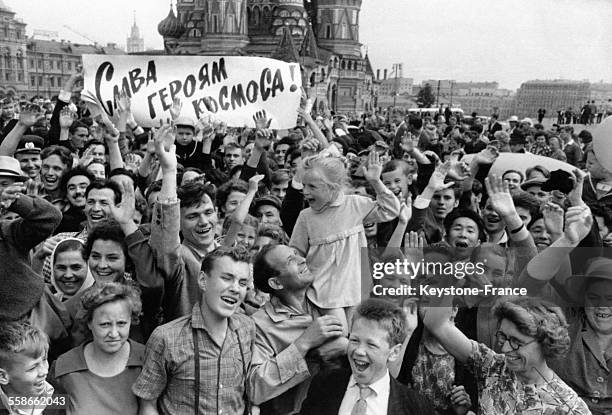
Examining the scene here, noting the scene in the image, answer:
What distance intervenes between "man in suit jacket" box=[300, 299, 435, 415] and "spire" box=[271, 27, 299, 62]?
186 feet

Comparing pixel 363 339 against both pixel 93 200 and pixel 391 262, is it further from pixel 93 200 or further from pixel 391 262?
pixel 93 200

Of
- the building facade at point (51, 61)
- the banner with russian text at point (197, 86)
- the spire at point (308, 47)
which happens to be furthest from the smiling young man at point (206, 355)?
the building facade at point (51, 61)

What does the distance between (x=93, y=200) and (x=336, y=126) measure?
948cm

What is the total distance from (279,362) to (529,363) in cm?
113

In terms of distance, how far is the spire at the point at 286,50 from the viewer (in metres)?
59.4

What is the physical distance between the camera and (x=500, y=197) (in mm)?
3684

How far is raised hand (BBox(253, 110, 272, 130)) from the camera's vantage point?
7094 mm

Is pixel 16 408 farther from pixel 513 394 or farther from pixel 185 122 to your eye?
pixel 185 122

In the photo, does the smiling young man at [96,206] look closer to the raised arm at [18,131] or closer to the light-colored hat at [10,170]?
the light-colored hat at [10,170]

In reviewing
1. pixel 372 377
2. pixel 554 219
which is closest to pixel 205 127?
pixel 554 219

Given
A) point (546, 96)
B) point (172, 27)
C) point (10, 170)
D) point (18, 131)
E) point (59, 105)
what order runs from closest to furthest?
point (10, 170)
point (18, 131)
point (59, 105)
point (546, 96)
point (172, 27)

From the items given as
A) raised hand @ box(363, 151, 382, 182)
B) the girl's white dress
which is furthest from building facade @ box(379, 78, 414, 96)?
the girl's white dress

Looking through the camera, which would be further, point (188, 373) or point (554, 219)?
point (554, 219)

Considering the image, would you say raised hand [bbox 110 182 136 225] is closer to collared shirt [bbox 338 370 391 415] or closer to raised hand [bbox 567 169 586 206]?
collared shirt [bbox 338 370 391 415]
